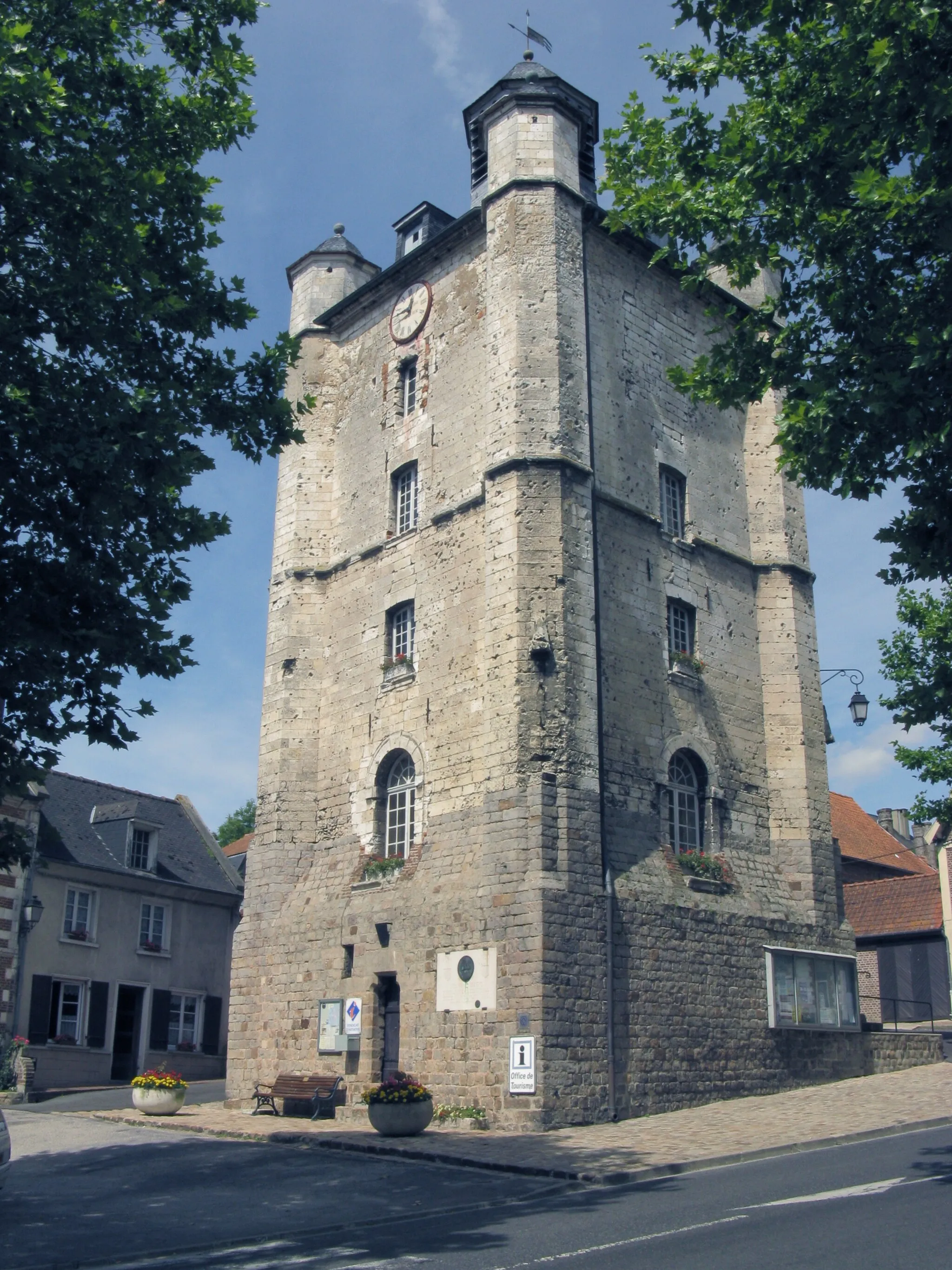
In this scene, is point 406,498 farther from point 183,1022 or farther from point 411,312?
point 183,1022

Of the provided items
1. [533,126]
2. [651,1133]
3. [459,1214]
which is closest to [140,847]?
[651,1133]

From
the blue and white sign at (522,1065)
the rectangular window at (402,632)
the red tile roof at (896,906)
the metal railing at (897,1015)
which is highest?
the rectangular window at (402,632)

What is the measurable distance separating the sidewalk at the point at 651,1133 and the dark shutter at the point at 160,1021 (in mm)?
8212

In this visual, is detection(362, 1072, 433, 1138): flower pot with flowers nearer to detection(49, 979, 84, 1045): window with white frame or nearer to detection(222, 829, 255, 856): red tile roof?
detection(49, 979, 84, 1045): window with white frame

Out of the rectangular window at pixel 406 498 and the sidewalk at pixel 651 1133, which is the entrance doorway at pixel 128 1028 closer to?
the sidewalk at pixel 651 1133

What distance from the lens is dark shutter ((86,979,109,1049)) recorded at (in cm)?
2578

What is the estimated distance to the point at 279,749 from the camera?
2223 centimetres

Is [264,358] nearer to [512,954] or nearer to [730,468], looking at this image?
[512,954]

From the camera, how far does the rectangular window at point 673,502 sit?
72.5 feet

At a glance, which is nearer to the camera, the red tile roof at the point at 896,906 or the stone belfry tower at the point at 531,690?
the stone belfry tower at the point at 531,690

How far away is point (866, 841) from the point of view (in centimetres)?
4009

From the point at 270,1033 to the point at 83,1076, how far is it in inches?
274

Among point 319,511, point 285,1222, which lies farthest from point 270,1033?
point 285,1222

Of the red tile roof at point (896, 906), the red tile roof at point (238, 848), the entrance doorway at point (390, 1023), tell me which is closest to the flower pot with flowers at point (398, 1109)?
the entrance doorway at point (390, 1023)
